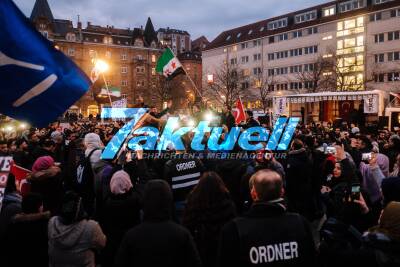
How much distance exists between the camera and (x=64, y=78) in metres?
4.15

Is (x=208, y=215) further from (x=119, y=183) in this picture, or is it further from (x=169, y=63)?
(x=169, y=63)

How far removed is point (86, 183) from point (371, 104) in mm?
24405

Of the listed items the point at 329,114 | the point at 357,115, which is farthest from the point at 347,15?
the point at 357,115

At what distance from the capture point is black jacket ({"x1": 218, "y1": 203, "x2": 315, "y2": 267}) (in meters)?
3.11

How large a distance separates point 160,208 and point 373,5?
228 feet

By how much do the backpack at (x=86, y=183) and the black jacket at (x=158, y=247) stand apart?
12.7ft

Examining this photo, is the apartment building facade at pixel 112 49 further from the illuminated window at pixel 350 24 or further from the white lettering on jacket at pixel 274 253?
the white lettering on jacket at pixel 274 253

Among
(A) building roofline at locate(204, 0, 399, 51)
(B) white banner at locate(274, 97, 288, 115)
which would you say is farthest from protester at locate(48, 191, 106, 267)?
(A) building roofline at locate(204, 0, 399, 51)

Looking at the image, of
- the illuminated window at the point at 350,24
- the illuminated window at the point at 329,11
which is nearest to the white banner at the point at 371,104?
the illuminated window at the point at 350,24

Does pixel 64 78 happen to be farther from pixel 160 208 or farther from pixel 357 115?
pixel 357 115

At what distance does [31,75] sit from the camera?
3.95 m

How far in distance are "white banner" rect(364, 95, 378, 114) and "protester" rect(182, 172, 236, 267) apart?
25.5 meters

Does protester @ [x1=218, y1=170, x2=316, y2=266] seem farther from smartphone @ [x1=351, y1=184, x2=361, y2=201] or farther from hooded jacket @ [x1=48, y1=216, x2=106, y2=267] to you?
hooded jacket @ [x1=48, y1=216, x2=106, y2=267]

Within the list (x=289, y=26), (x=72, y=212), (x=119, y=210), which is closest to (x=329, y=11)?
(x=289, y=26)
